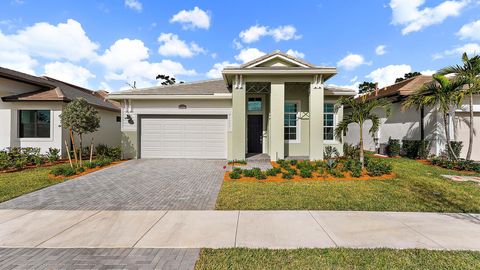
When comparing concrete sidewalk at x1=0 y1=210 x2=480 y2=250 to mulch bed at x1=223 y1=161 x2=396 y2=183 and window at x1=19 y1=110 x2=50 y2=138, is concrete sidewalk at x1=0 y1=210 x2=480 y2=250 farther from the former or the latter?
window at x1=19 y1=110 x2=50 y2=138

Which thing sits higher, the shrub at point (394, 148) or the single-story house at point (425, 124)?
the single-story house at point (425, 124)

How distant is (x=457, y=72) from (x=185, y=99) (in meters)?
13.4

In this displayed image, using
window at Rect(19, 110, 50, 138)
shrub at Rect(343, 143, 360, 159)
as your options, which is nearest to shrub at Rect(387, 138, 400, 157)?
shrub at Rect(343, 143, 360, 159)

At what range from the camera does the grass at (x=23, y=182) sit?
6223 millimetres

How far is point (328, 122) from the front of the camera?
1247 centimetres

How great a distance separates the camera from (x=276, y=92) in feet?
35.4

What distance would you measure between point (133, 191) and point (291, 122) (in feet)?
29.5

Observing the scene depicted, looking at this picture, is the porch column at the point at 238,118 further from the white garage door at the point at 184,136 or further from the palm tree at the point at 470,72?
the palm tree at the point at 470,72

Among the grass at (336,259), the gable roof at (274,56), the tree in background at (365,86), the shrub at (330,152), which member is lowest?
the grass at (336,259)

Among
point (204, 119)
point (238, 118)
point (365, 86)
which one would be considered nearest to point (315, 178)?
point (238, 118)

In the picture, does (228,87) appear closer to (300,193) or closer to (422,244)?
(300,193)

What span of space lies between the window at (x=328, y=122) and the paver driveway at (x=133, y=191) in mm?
6760

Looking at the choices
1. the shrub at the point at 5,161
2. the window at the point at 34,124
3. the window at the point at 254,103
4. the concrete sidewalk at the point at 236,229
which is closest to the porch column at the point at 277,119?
the window at the point at 254,103

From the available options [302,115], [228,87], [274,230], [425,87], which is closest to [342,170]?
[302,115]
